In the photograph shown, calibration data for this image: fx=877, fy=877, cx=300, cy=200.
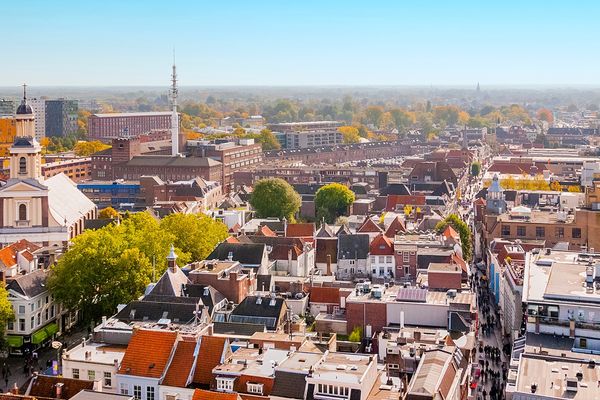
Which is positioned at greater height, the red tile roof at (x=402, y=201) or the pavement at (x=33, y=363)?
the red tile roof at (x=402, y=201)

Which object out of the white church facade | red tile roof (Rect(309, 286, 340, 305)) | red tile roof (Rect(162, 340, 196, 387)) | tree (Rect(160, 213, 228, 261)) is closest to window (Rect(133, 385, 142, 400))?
red tile roof (Rect(162, 340, 196, 387))

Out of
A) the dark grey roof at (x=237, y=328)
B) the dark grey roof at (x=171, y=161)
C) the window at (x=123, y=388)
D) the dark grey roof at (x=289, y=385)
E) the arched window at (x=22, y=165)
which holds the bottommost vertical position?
the window at (x=123, y=388)

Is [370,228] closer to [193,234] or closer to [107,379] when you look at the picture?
[193,234]

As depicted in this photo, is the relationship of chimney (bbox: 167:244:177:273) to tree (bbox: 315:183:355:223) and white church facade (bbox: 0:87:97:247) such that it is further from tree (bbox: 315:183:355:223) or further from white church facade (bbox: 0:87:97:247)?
tree (bbox: 315:183:355:223)

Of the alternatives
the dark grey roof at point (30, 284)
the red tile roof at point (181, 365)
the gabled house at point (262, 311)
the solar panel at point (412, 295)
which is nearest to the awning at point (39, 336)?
the dark grey roof at point (30, 284)

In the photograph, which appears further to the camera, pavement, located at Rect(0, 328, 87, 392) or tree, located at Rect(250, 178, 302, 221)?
tree, located at Rect(250, 178, 302, 221)

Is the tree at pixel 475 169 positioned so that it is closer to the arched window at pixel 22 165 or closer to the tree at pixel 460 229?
the tree at pixel 460 229

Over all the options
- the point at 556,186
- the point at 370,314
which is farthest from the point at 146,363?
the point at 556,186
